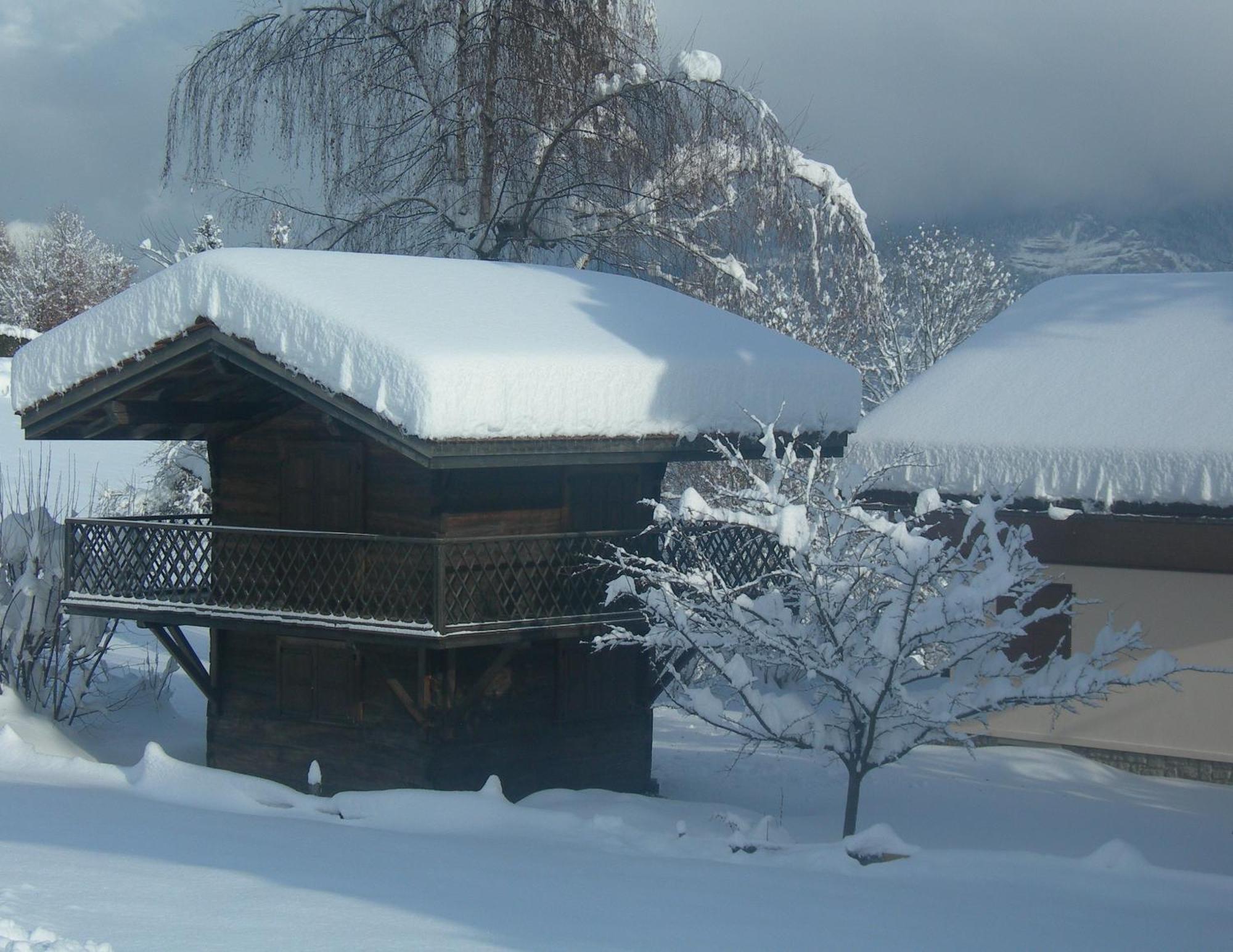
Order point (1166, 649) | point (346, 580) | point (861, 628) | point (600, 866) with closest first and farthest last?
point (600, 866), point (861, 628), point (346, 580), point (1166, 649)

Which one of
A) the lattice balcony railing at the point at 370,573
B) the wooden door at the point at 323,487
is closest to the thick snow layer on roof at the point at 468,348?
the lattice balcony railing at the point at 370,573

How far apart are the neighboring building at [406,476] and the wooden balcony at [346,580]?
4 cm

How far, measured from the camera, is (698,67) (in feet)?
56.7

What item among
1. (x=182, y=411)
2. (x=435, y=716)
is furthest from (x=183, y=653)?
(x=435, y=716)

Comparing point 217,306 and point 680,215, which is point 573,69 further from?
point 217,306

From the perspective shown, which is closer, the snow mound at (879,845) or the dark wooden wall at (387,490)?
the snow mound at (879,845)

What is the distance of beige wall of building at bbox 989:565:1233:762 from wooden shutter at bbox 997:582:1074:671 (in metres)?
0.11

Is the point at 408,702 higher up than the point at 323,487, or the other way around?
the point at 323,487

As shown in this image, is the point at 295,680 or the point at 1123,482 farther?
the point at 295,680

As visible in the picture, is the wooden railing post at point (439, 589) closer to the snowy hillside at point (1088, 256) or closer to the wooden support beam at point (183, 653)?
the wooden support beam at point (183, 653)

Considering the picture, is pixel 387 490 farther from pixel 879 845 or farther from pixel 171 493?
pixel 171 493

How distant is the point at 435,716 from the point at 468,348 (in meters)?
3.82

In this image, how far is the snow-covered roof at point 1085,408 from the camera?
41.7 ft

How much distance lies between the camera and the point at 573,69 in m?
17.8
